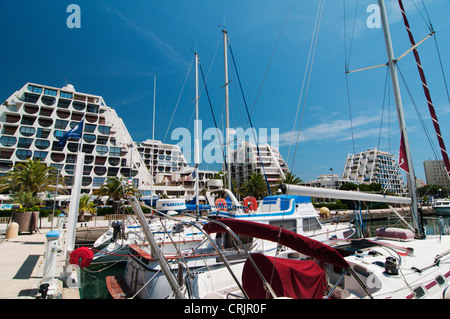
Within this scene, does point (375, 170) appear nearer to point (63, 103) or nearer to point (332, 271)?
point (63, 103)

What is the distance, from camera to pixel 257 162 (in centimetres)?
8306

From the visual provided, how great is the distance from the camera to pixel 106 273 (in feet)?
41.9

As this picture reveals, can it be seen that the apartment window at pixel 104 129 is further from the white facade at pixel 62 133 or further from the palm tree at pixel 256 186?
the palm tree at pixel 256 186

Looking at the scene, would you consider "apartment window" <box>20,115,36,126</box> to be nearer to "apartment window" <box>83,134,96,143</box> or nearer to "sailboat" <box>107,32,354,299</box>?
"apartment window" <box>83,134,96,143</box>

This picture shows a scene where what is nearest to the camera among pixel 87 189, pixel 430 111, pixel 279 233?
pixel 279 233

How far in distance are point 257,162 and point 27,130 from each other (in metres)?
62.7

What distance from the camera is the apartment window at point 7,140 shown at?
1713 inches

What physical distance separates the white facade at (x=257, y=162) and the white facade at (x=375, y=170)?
144 ft

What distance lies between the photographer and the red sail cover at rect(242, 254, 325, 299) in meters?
4.16

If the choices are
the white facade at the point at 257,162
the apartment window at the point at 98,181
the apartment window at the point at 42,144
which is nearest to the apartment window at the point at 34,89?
the apartment window at the point at 42,144

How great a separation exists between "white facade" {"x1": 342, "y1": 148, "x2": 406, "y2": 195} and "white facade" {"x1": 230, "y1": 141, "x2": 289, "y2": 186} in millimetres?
44012

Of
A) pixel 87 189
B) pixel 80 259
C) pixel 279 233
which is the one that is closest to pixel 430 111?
pixel 279 233

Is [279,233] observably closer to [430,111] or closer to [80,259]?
[80,259]

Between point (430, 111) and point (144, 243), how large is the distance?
38.9 ft
